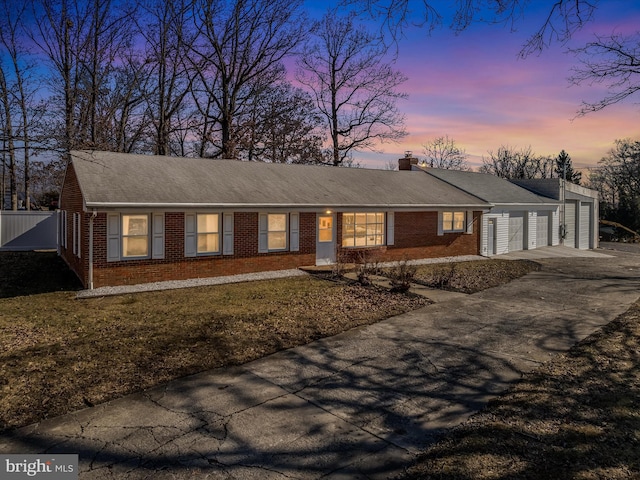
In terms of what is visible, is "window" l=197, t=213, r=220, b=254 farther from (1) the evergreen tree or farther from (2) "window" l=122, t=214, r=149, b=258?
(1) the evergreen tree

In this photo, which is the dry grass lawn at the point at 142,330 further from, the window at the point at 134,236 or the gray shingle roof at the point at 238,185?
the gray shingle roof at the point at 238,185

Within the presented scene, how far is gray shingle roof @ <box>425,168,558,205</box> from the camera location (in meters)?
→ 24.9

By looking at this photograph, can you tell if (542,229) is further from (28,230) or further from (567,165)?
(567,165)

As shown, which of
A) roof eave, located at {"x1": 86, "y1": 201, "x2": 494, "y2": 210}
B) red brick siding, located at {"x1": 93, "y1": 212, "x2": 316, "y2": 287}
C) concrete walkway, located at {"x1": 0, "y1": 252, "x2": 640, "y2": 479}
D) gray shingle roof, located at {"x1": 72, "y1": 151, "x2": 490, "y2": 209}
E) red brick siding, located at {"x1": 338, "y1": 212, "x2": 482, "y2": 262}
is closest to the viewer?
concrete walkway, located at {"x1": 0, "y1": 252, "x2": 640, "y2": 479}

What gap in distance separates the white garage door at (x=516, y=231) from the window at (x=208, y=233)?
704 inches

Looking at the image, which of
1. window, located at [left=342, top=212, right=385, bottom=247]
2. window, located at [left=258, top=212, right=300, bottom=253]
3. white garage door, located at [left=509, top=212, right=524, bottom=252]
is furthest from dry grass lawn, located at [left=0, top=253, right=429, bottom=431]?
white garage door, located at [left=509, top=212, right=524, bottom=252]

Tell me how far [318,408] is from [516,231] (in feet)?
77.2

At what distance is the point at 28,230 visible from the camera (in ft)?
77.5

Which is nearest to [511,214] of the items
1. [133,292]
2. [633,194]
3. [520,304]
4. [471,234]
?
[471,234]

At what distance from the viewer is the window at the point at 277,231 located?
16.8 meters

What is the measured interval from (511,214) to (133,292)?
69.9 feet

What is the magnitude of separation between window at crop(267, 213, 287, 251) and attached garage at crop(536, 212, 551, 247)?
61.0 ft

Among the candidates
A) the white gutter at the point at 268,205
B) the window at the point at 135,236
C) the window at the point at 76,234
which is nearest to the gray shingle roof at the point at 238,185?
the white gutter at the point at 268,205

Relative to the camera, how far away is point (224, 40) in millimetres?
30219
